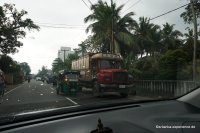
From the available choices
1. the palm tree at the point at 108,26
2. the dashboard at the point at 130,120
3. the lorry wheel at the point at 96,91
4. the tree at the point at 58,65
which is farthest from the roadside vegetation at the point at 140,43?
the tree at the point at 58,65

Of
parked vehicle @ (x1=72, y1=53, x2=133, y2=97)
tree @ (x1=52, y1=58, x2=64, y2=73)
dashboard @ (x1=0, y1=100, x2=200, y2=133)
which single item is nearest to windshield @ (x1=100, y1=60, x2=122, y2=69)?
parked vehicle @ (x1=72, y1=53, x2=133, y2=97)

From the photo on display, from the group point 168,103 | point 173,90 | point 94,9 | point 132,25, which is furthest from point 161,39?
point 168,103

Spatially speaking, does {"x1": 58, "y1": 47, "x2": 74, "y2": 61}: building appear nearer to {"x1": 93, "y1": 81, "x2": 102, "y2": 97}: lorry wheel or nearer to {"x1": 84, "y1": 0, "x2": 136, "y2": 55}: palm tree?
{"x1": 84, "y1": 0, "x2": 136, "y2": 55}: palm tree

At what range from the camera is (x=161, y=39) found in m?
62.5

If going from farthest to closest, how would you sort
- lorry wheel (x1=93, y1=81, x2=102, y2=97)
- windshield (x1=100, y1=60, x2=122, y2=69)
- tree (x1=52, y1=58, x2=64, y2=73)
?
tree (x1=52, y1=58, x2=64, y2=73) → windshield (x1=100, y1=60, x2=122, y2=69) → lorry wheel (x1=93, y1=81, x2=102, y2=97)

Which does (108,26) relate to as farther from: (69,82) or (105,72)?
(105,72)

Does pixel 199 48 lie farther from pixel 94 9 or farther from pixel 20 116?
pixel 20 116

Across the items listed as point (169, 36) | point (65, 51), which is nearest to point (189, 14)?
point (169, 36)

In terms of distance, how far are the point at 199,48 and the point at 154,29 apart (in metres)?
17.7

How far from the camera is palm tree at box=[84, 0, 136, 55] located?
42000 millimetres

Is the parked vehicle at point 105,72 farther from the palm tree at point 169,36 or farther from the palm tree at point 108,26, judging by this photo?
the palm tree at point 169,36

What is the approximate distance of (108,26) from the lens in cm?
4216

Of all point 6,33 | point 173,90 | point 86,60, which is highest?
point 6,33

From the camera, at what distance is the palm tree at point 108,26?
138 ft
